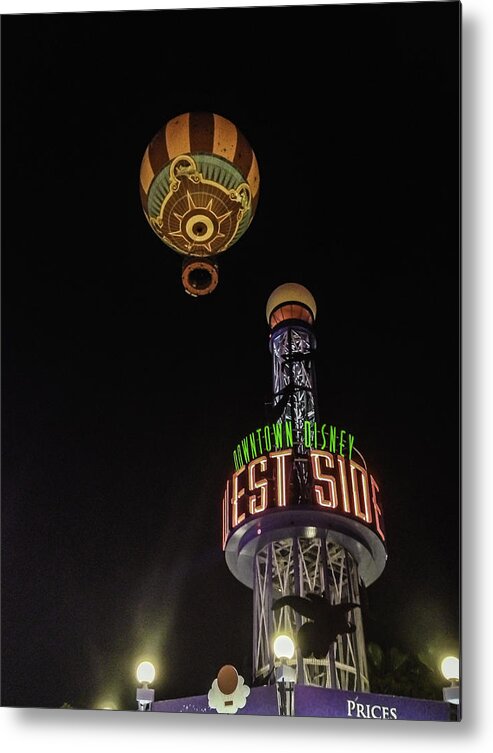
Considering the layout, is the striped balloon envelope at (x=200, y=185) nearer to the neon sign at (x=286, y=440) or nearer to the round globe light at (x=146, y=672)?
the neon sign at (x=286, y=440)

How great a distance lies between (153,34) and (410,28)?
96cm

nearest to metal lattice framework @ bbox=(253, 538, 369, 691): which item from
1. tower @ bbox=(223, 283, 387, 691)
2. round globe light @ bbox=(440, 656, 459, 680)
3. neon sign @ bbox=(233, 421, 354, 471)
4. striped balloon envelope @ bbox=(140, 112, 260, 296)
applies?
tower @ bbox=(223, 283, 387, 691)

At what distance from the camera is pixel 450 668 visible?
13.4ft

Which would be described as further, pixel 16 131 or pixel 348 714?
pixel 16 131

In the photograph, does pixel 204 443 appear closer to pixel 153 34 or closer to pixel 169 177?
pixel 169 177

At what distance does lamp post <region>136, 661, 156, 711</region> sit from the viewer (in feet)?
14.0

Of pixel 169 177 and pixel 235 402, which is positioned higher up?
pixel 169 177

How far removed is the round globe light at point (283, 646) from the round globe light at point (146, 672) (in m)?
0.47

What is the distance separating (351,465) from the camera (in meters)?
4.30

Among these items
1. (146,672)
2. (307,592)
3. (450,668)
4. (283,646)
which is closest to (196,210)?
(307,592)

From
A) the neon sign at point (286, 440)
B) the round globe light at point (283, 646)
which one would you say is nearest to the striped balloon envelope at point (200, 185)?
the neon sign at point (286, 440)

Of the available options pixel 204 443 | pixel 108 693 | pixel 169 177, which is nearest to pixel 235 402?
pixel 204 443

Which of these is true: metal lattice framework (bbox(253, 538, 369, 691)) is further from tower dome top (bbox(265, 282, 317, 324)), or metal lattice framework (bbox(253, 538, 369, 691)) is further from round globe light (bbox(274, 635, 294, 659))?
tower dome top (bbox(265, 282, 317, 324))

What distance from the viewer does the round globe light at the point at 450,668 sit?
406 centimetres
